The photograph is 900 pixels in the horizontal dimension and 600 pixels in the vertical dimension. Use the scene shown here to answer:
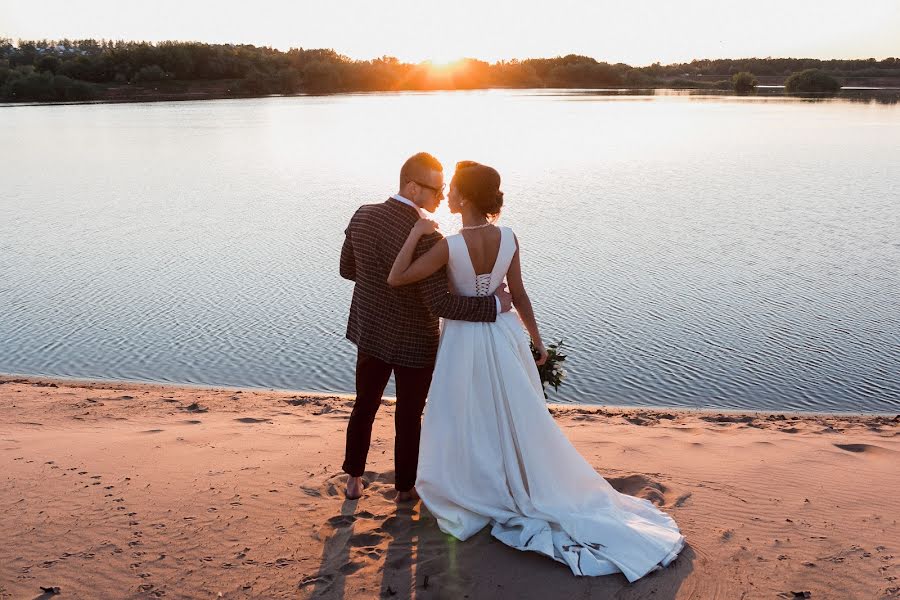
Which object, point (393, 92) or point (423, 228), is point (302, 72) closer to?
point (393, 92)

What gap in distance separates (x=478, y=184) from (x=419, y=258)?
0.46 meters

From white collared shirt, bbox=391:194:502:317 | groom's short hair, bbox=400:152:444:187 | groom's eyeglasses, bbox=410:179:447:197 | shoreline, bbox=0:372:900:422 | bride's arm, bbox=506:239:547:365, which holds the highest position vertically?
groom's short hair, bbox=400:152:444:187

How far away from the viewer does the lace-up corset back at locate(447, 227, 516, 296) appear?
4.05 metres

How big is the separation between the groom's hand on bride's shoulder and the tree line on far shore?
76.2 m

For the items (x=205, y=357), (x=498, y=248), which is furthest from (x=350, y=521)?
(x=205, y=357)

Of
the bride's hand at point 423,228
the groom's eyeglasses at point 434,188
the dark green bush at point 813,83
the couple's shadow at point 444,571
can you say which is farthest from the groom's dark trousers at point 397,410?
the dark green bush at point 813,83

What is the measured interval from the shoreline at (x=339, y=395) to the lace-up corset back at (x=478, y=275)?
3.50 m

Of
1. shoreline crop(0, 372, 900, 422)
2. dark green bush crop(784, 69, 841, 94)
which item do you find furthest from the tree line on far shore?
shoreline crop(0, 372, 900, 422)

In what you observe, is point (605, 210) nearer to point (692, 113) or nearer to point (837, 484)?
point (837, 484)

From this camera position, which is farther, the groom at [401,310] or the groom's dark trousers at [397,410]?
the groom's dark trousers at [397,410]

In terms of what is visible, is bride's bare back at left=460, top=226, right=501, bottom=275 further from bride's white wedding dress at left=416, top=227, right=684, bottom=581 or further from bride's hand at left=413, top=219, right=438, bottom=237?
bride's hand at left=413, top=219, right=438, bottom=237

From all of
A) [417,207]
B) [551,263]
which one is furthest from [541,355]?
[551,263]

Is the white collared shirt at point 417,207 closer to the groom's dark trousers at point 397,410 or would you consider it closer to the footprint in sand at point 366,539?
the groom's dark trousers at point 397,410

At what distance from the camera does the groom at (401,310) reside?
4.08 meters
